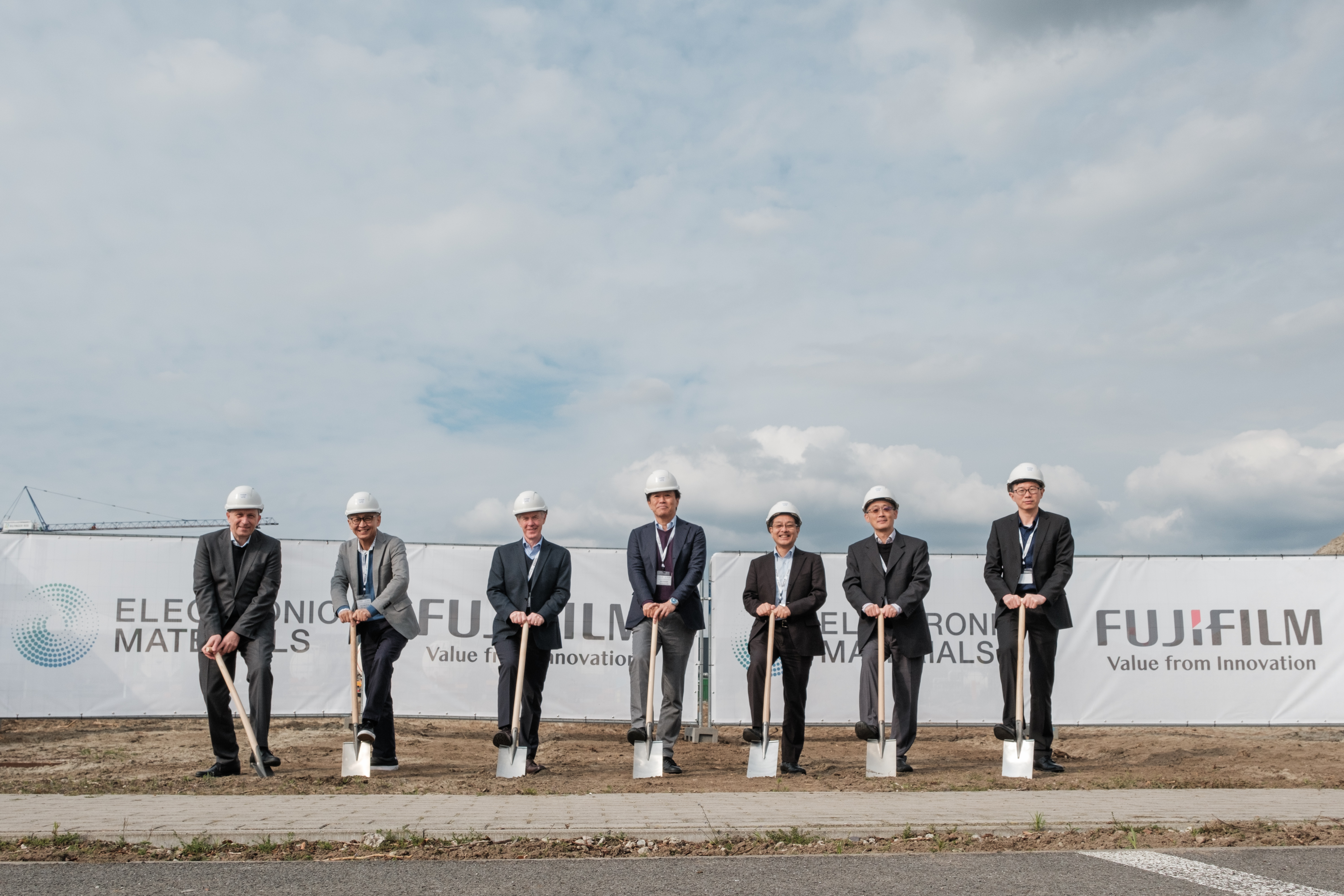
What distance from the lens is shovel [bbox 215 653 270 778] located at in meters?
6.14

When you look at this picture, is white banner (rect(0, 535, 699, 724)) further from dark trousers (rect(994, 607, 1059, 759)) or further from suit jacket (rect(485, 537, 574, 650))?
dark trousers (rect(994, 607, 1059, 759))

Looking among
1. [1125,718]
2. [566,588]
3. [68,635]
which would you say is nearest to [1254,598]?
[1125,718]

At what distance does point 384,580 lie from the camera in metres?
6.97

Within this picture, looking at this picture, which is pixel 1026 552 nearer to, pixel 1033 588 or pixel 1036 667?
pixel 1033 588

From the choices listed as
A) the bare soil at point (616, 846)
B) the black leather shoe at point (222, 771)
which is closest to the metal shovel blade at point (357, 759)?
the black leather shoe at point (222, 771)

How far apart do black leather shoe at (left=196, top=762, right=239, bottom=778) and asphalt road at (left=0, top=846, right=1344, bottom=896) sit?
272 cm

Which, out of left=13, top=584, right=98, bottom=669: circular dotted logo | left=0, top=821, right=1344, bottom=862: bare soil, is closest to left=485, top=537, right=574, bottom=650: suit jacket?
left=0, top=821, right=1344, bottom=862: bare soil

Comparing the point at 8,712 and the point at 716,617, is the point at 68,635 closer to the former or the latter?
the point at 8,712

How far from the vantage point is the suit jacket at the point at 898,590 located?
6.92 m

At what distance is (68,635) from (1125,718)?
10760 millimetres

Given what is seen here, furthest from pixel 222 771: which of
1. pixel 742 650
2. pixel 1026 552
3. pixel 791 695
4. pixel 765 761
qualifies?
pixel 1026 552

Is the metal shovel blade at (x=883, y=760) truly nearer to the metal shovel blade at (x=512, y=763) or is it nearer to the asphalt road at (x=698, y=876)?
the metal shovel blade at (x=512, y=763)

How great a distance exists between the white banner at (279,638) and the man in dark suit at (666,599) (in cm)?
293

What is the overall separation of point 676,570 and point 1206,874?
404 cm
